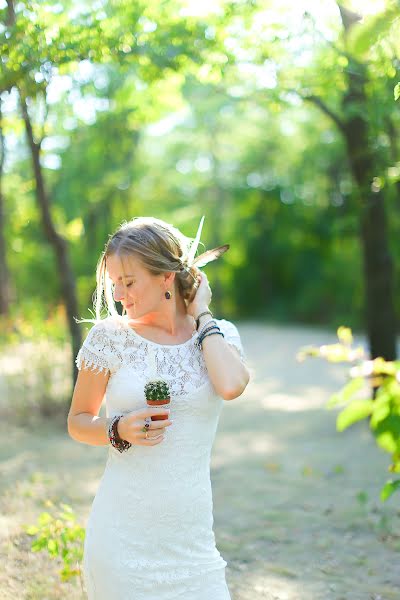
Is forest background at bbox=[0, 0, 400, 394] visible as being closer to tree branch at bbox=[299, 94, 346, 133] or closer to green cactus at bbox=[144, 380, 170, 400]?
tree branch at bbox=[299, 94, 346, 133]

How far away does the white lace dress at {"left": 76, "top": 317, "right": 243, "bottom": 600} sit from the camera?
223cm

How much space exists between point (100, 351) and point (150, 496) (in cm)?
48

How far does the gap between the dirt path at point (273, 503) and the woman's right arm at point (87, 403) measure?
4.93 ft

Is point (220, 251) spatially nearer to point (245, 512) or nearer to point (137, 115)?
point (245, 512)

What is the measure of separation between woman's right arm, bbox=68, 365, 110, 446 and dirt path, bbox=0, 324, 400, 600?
4.93 feet

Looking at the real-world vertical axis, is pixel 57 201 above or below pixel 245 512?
above

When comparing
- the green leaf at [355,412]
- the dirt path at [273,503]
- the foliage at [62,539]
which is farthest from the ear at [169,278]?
the dirt path at [273,503]

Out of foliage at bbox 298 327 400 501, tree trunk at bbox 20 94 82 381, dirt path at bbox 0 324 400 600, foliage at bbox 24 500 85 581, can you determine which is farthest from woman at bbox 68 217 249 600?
tree trunk at bbox 20 94 82 381

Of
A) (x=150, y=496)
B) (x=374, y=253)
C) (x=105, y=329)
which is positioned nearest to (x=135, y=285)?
(x=105, y=329)

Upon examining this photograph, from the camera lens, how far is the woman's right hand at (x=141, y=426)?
2096 millimetres

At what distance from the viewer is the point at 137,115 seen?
721 cm

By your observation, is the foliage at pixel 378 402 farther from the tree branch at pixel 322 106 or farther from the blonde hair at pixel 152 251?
the tree branch at pixel 322 106

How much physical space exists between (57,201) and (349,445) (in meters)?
9.56

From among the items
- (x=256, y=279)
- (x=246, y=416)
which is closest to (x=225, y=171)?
(x=256, y=279)
